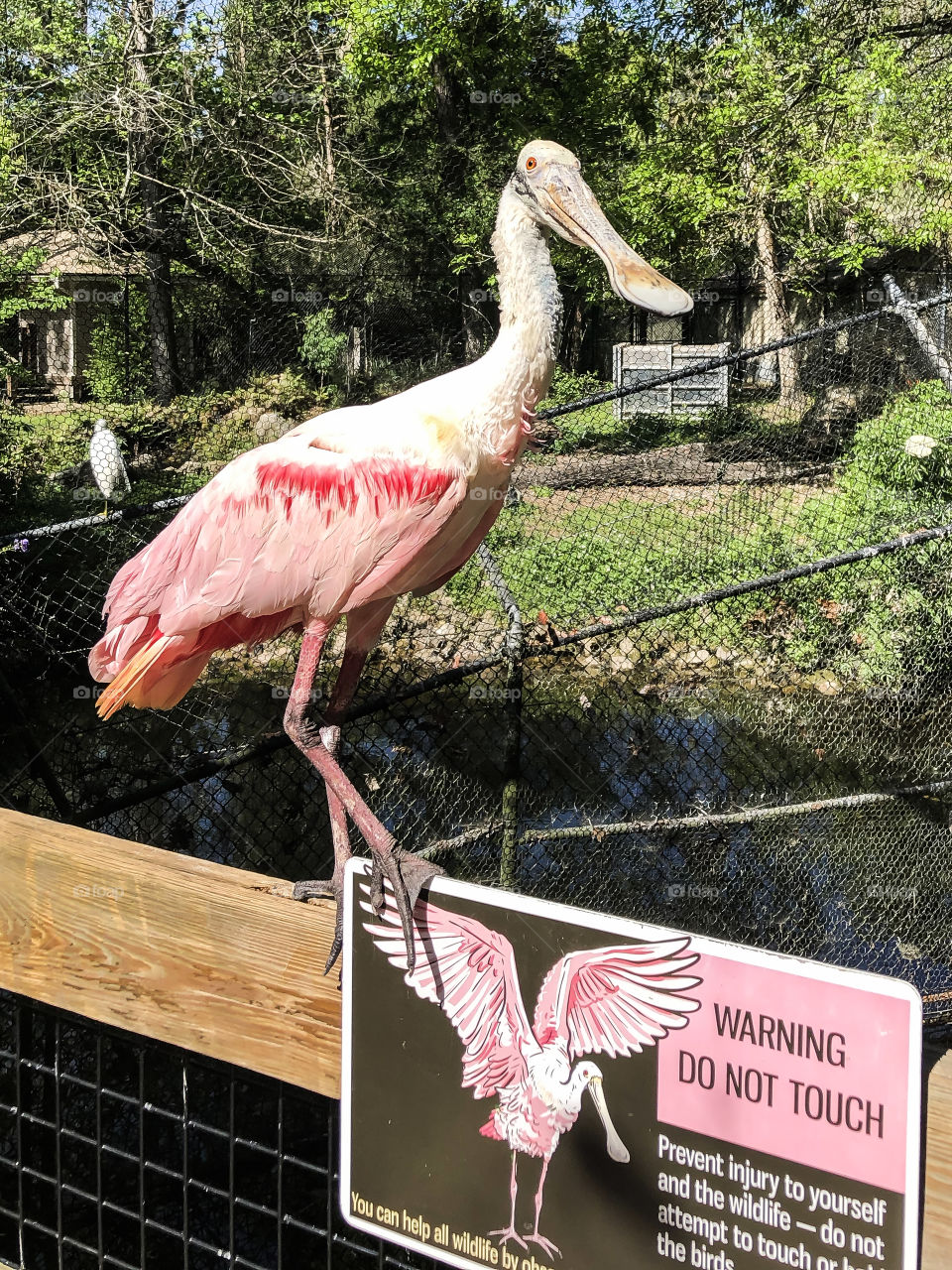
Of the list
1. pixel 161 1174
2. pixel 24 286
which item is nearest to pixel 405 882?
pixel 161 1174

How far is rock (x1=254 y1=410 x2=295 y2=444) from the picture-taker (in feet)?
46.7

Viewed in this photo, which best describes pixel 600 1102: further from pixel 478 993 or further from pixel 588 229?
pixel 588 229

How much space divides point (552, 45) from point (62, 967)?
1852 cm

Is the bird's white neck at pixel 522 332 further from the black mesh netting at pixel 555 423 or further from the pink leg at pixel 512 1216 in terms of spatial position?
the pink leg at pixel 512 1216

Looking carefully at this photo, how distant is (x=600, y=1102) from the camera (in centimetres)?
133

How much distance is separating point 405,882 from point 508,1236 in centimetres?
47

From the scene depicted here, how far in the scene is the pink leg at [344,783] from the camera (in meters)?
1.63

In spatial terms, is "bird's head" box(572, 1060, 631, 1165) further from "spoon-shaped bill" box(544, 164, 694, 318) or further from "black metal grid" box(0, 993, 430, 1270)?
"black metal grid" box(0, 993, 430, 1270)

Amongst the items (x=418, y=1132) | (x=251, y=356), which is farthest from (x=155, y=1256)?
(x=251, y=356)

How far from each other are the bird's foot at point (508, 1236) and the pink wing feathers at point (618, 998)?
9.3 inches

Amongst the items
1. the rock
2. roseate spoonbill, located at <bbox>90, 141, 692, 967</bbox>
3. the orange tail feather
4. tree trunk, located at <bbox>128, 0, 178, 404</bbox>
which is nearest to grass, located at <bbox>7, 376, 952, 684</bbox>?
roseate spoonbill, located at <bbox>90, 141, 692, 967</bbox>

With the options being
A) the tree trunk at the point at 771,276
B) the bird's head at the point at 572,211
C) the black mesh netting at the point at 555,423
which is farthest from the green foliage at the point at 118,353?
the bird's head at the point at 572,211

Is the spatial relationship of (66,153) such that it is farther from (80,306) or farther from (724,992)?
(724,992)

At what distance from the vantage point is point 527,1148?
1393 mm
